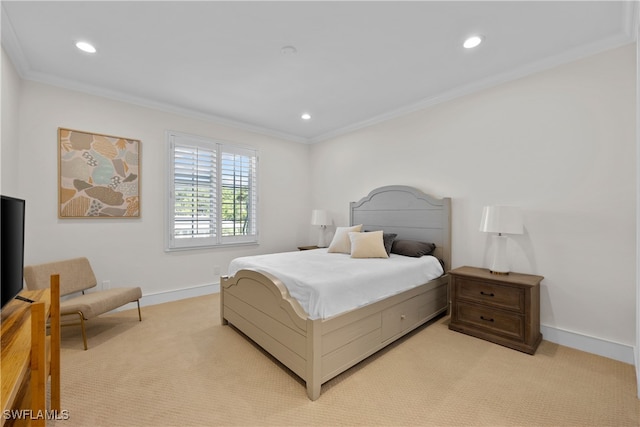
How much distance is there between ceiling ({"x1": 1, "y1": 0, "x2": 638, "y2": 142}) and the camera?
1975 mm

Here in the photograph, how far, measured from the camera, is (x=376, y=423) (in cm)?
161

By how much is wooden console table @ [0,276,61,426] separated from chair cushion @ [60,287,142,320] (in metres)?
0.94

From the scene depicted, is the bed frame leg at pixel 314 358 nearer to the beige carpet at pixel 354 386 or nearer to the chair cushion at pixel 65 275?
the beige carpet at pixel 354 386

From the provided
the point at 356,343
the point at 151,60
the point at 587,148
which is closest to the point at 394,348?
the point at 356,343

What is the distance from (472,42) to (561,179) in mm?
1469

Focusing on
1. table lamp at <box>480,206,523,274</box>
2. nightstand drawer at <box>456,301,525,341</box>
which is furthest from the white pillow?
table lamp at <box>480,206,523,274</box>

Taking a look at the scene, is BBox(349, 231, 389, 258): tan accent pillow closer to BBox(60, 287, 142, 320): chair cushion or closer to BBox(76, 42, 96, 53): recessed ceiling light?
BBox(60, 287, 142, 320): chair cushion

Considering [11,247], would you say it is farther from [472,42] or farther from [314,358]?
[472,42]

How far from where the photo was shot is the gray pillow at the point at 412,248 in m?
3.27

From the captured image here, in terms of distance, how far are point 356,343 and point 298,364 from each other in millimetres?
469

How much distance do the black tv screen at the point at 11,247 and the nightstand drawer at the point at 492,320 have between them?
3.31m

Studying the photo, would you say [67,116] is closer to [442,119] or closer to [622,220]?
[442,119]

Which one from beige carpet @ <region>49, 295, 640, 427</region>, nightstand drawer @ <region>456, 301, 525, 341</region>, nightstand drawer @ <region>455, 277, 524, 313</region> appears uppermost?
nightstand drawer @ <region>455, 277, 524, 313</region>

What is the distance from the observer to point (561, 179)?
2545 millimetres
